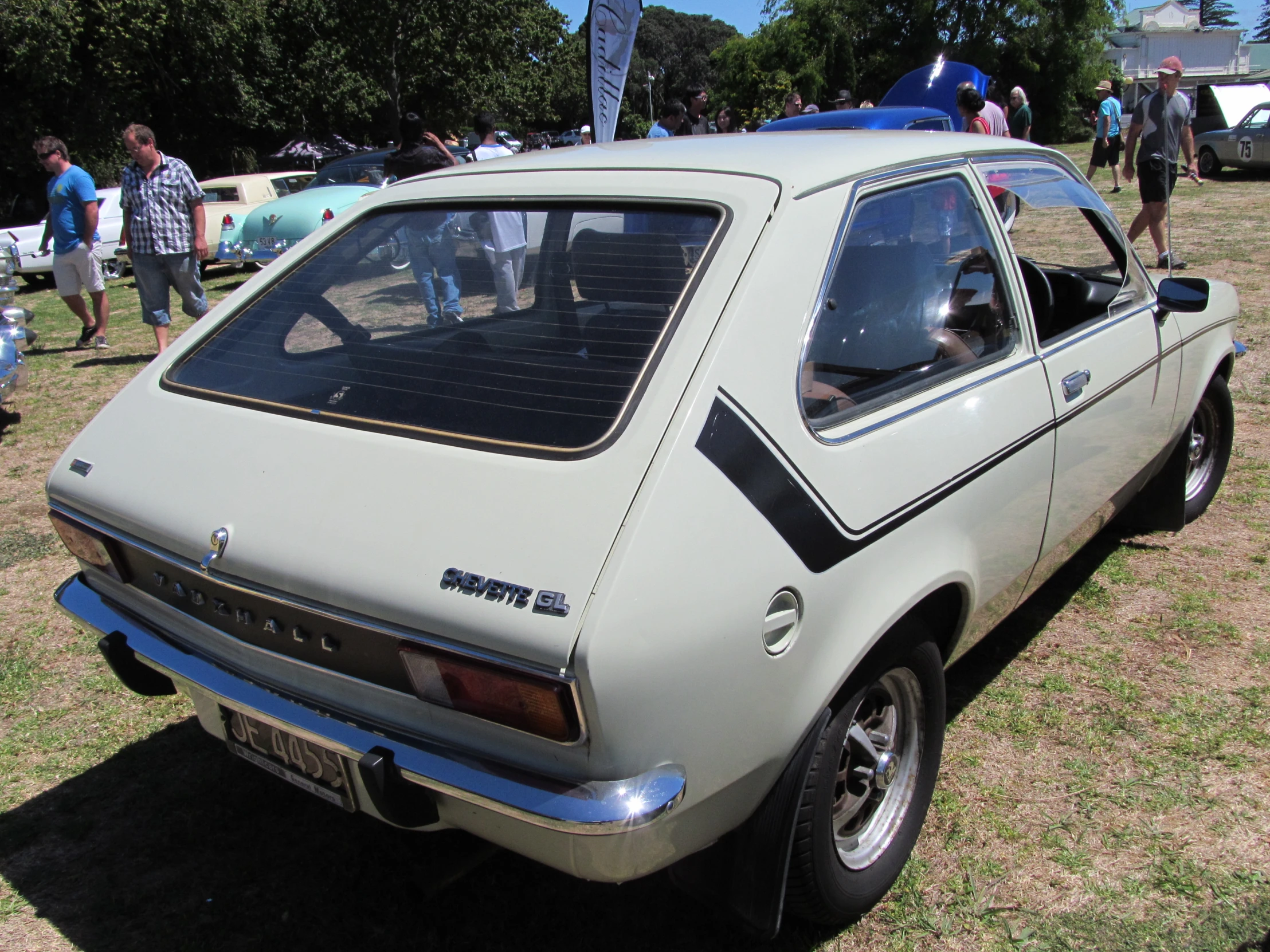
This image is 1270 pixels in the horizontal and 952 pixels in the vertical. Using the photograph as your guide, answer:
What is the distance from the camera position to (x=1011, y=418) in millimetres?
2391

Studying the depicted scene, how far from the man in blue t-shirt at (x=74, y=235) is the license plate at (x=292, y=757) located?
739 centimetres

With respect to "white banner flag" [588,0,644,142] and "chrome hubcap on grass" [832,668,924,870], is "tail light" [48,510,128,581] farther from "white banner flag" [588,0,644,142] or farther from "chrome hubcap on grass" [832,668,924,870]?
"white banner flag" [588,0,644,142]

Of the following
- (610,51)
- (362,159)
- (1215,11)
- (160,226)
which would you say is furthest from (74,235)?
(1215,11)

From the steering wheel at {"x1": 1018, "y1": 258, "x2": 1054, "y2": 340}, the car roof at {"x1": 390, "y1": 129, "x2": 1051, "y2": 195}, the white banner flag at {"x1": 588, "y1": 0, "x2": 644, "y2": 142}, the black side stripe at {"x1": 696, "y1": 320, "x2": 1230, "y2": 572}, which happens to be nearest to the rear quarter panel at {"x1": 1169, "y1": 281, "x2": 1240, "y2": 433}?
the steering wheel at {"x1": 1018, "y1": 258, "x2": 1054, "y2": 340}

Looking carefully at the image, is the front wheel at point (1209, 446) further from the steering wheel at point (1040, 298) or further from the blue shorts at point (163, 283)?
the blue shorts at point (163, 283)

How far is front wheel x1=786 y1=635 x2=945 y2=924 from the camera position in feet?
6.23

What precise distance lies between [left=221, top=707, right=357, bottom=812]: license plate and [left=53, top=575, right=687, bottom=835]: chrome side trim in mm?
40

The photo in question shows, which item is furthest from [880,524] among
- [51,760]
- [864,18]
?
[864,18]

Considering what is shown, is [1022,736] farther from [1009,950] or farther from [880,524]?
[880,524]

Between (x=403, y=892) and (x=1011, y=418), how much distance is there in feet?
6.18

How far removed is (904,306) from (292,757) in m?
1.73

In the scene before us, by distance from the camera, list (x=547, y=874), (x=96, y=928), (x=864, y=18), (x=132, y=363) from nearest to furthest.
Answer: (x=96, y=928) < (x=547, y=874) < (x=132, y=363) < (x=864, y=18)

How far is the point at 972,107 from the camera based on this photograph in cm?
863

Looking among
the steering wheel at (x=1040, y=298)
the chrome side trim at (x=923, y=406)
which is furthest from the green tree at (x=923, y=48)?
the chrome side trim at (x=923, y=406)
